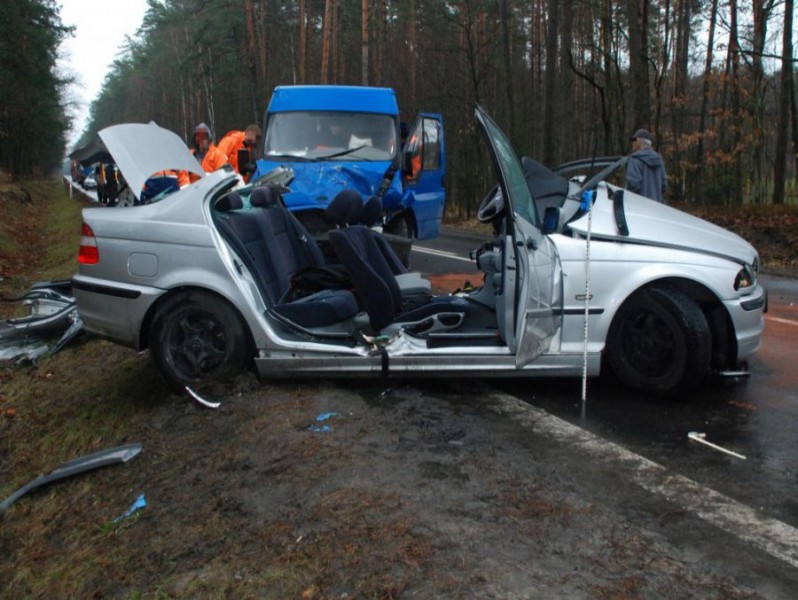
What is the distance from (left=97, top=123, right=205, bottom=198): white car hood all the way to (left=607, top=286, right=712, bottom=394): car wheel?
349cm

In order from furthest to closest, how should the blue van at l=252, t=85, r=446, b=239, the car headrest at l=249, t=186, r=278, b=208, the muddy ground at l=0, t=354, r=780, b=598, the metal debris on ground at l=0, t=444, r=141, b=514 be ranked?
the blue van at l=252, t=85, r=446, b=239
the car headrest at l=249, t=186, r=278, b=208
the metal debris on ground at l=0, t=444, r=141, b=514
the muddy ground at l=0, t=354, r=780, b=598

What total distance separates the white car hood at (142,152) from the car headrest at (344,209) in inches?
46.9

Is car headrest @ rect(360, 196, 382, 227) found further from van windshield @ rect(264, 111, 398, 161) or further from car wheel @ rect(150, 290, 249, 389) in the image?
van windshield @ rect(264, 111, 398, 161)

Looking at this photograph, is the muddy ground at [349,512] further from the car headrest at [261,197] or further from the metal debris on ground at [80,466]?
the car headrest at [261,197]

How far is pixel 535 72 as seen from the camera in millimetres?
39906

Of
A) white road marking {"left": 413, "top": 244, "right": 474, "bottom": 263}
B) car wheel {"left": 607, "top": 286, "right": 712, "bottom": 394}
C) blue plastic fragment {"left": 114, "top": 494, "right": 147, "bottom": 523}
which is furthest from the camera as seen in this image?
white road marking {"left": 413, "top": 244, "right": 474, "bottom": 263}

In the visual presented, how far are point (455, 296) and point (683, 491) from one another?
110 inches

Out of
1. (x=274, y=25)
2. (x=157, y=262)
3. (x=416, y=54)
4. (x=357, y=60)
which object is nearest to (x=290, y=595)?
(x=157, y=262)

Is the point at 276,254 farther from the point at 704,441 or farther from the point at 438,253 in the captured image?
the point at 438,253

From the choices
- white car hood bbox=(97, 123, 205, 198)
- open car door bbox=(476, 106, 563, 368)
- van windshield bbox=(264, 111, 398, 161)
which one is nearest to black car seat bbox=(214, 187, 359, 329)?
white car hood bbox=(97, 123, 205, 198)

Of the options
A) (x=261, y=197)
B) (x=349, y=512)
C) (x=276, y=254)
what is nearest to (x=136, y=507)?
(x=349, y=512)

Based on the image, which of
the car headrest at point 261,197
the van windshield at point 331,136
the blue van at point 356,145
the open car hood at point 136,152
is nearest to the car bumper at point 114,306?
the open car hood at point 136,152

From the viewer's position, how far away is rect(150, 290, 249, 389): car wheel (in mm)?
5562

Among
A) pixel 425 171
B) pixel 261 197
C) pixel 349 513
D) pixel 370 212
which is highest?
pixel 425 171
